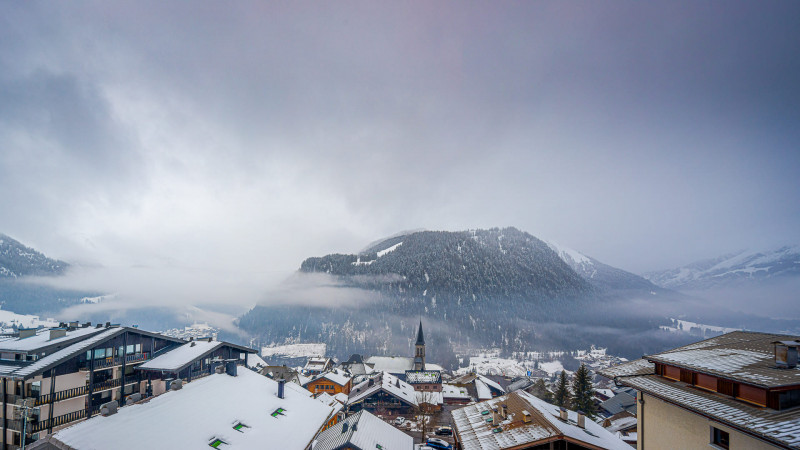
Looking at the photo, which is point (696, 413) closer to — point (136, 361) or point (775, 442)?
point (775, 442)

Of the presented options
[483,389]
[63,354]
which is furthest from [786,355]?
[483,389]

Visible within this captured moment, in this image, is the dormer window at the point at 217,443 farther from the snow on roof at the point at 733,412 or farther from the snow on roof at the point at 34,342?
the snow on roof at the point at 733,412

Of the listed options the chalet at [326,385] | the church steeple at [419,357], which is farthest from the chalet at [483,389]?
the church steeple at [419,357]

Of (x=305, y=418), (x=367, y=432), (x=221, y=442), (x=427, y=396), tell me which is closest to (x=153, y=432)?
(x=221, y=442)

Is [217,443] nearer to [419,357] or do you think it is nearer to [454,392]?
[454,392]

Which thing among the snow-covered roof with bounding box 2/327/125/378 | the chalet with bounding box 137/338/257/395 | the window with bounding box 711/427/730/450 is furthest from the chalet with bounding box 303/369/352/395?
the window with bounding box 711/427/730/450


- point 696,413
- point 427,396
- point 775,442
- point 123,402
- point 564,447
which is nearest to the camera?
point 775,442
